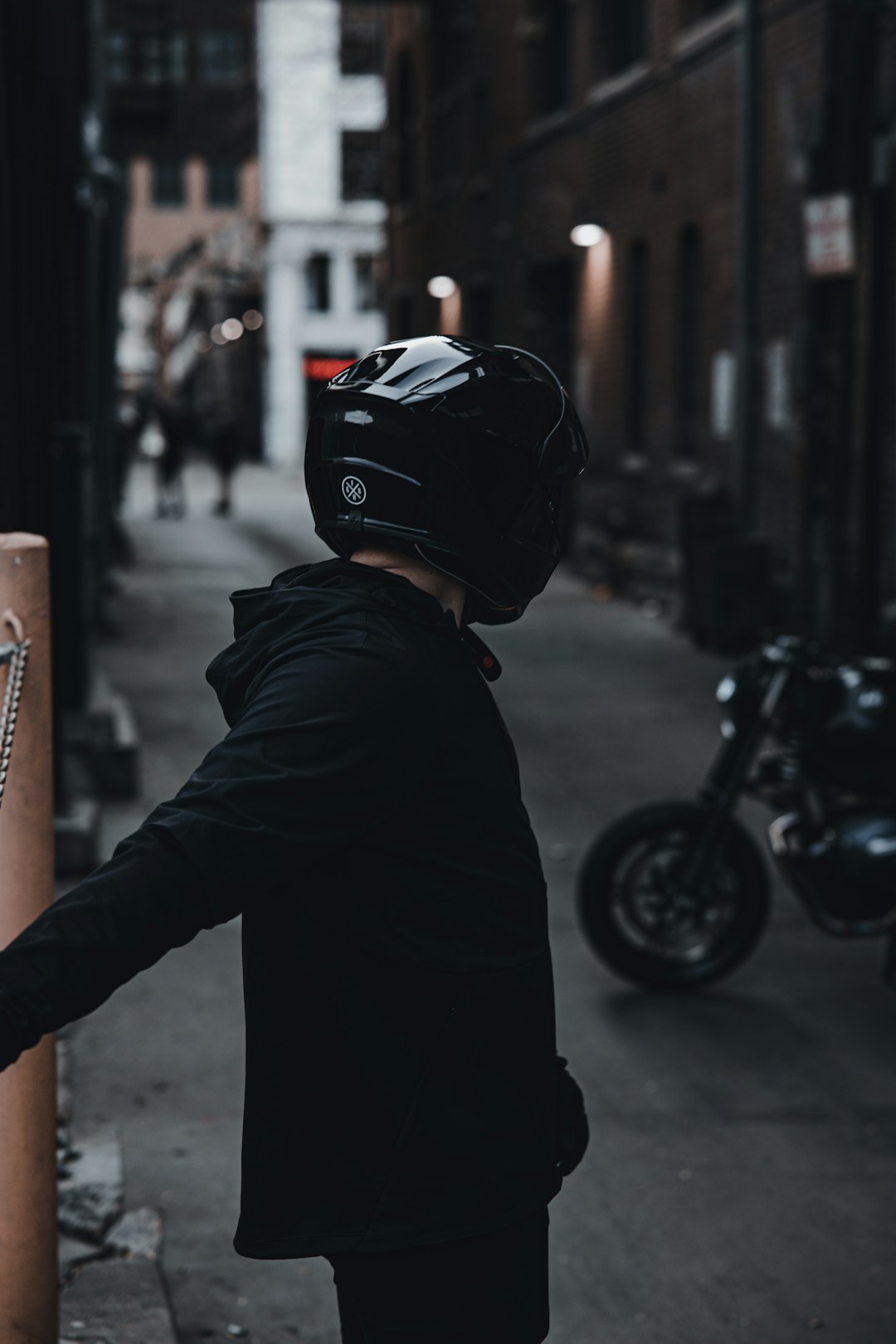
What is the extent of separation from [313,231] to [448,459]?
4721cm

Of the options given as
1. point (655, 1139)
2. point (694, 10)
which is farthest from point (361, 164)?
point (655, 1139)

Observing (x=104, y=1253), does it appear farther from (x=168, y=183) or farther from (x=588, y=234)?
(x=168, y=183)

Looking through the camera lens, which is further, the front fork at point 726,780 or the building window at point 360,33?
the building window at point 360,33

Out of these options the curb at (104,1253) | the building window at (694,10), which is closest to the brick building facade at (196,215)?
the building window at (694,10)

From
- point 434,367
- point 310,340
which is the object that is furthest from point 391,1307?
point 310,340

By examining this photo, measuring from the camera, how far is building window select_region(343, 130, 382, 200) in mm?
46531

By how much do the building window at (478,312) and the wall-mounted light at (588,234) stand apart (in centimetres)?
554

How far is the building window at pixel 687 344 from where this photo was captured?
52.1 feet

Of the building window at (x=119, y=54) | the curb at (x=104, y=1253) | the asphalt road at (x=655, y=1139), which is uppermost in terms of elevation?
the building window at (x=119, y=54)

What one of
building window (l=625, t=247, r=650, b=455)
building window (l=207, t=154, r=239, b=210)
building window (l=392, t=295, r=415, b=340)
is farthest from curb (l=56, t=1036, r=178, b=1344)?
building window (l=207, t=154, r=239, b=210)

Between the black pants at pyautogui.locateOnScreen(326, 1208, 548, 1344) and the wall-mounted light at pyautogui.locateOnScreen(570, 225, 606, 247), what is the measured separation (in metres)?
17.0

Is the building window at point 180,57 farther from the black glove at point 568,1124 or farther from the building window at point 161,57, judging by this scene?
the black glove at point 568,1124

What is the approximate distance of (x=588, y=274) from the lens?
18.9 m

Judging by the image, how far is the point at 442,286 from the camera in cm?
2619
